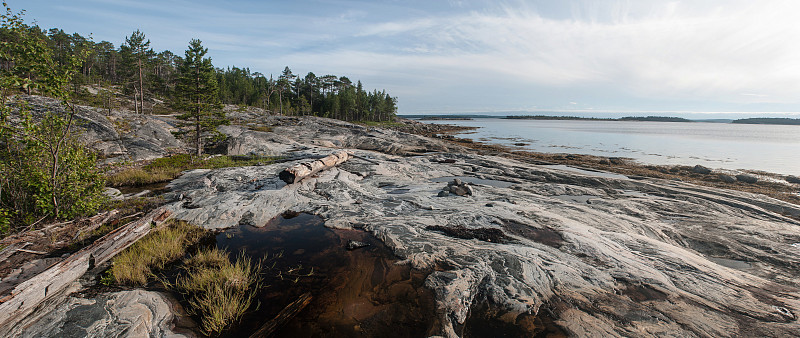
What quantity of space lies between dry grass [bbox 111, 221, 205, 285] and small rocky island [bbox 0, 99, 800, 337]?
0.56 m

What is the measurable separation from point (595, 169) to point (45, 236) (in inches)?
1323

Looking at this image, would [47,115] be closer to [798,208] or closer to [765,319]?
[765,319]

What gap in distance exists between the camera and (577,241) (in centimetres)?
950

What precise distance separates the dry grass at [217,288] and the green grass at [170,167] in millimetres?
11749

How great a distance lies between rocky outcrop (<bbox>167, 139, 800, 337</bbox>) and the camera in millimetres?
6293

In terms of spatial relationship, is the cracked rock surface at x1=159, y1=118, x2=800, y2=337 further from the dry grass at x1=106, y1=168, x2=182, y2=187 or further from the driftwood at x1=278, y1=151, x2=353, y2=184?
the dry grass at x1=106, y1=168, x2=182, y2=187

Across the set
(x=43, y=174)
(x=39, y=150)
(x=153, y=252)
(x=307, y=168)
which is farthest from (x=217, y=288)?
(x=307, y=168)

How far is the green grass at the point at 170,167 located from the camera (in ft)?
56.1

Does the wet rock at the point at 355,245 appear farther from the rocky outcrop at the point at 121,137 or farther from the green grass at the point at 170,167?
the rocky outcrop at the point at 121,137

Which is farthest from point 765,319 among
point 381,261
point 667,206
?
point 667,206

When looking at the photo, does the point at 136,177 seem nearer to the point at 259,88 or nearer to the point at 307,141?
the point at 307,141

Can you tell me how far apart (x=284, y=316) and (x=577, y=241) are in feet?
30.4

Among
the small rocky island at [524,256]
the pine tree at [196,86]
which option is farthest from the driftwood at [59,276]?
the pine tree at [196,86]

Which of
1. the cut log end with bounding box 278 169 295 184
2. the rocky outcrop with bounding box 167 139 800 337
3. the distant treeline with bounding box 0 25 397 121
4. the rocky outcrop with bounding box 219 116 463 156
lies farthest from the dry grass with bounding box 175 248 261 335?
the distant treeline with bounding box 0 25 397 121
